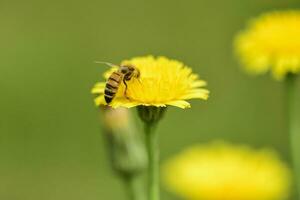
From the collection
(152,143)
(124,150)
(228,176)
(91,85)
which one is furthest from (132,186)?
(91,85)

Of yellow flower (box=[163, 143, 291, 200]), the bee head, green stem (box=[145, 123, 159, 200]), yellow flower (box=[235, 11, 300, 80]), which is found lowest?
green stem (box=[145, 123, 159, 200])

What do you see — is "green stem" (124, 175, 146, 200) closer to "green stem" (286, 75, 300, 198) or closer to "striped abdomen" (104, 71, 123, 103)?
"green stem" (286, 75, 300, 198)

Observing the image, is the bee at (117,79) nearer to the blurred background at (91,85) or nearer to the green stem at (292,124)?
the green stem at (292,124)

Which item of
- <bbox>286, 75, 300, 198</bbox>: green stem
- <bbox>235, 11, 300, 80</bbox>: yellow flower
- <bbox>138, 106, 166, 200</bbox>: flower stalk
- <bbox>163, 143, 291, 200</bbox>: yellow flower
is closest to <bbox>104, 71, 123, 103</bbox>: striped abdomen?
<bbox>138, 106, 166, 200</bbox>: flower stalk

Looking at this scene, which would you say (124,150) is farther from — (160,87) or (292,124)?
(160,87)

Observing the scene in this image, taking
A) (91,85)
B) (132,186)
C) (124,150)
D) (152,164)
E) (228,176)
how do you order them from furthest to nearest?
(91,85) → (228,176) → (124,150) → (132,186) → (152,164)

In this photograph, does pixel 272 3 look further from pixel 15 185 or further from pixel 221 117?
pixel 15 185
